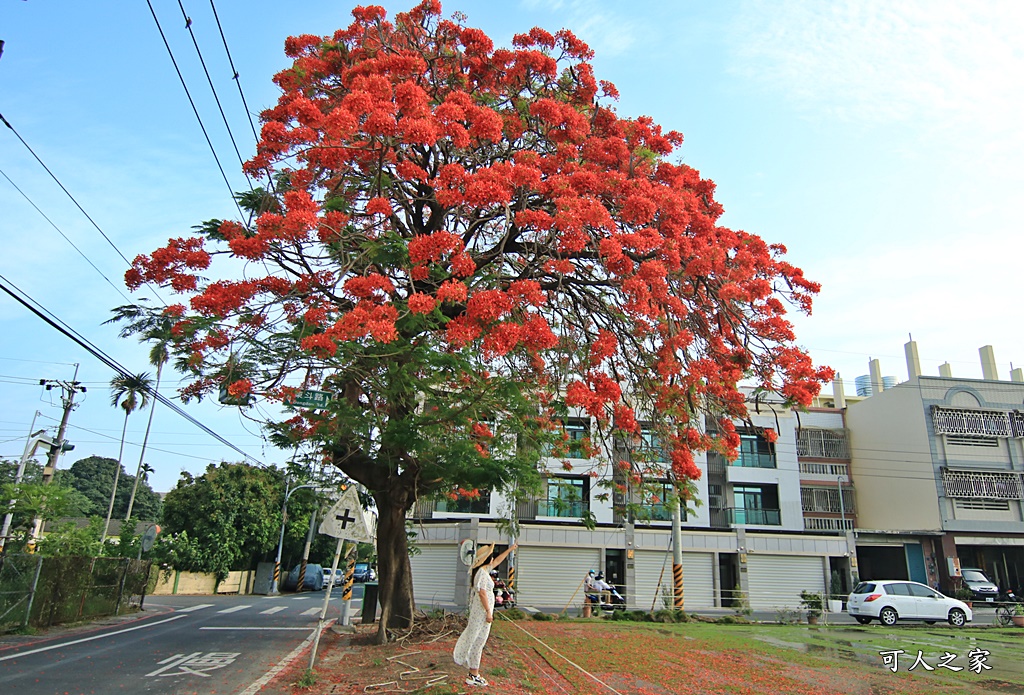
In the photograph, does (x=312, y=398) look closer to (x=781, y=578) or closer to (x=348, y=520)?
(x=348, y=520)

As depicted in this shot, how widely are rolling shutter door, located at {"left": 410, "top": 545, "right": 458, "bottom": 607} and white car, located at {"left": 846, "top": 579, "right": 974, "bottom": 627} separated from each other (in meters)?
15.2

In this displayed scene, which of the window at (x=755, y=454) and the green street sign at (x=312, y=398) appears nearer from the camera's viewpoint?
the green street sign at (x=312, y=398)

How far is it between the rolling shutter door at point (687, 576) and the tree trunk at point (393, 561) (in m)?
19.7

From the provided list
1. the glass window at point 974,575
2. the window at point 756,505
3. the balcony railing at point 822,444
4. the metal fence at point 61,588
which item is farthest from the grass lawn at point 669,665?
the balcony railing at point 822,444

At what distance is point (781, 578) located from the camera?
29.8 m

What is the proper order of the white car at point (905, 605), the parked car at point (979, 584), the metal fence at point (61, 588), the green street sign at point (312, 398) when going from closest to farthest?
the green street sign at point (312, 398) → the metal fence at point (61, 588) → the white car at point (905, 605) → the parked car at point (979, 584)

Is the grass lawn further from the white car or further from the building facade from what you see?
the building facade

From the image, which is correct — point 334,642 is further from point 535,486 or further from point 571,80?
point 571,80

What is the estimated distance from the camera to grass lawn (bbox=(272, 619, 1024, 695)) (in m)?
8.15

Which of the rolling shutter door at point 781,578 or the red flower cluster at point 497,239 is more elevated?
the red flower cluster at point 497,239

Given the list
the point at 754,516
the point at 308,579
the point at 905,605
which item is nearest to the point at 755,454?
the point at 754,516

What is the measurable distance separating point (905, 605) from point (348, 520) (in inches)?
737

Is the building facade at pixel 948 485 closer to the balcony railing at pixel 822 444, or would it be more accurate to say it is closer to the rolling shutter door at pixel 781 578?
the balcony railing at pixel 822 444

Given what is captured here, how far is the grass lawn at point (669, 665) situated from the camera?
8148 mm
